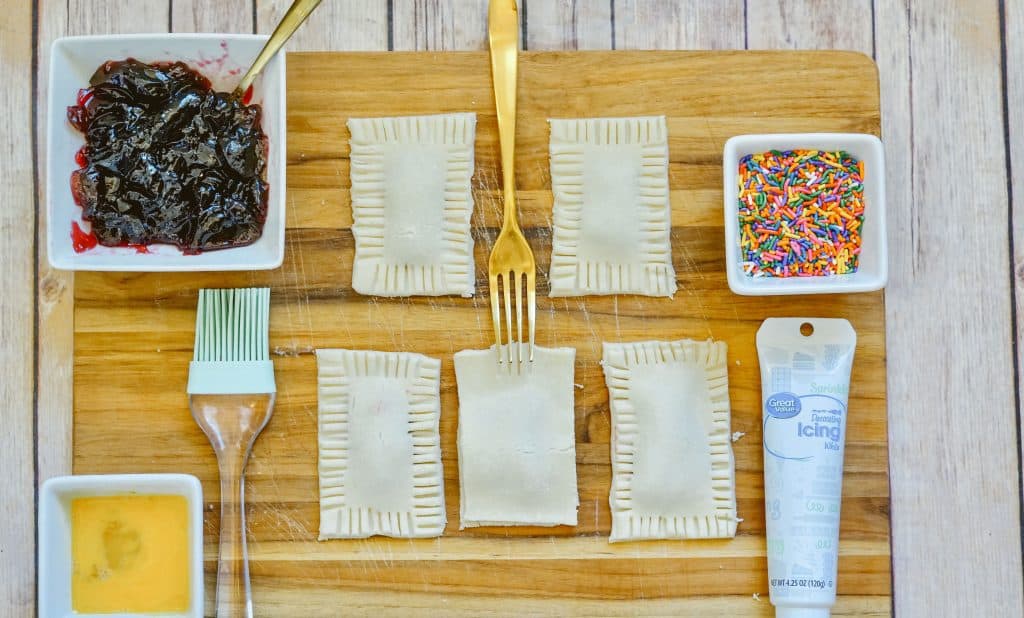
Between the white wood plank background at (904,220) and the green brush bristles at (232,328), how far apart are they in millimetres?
276

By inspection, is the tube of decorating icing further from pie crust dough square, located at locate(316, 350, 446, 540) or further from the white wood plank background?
pie crust dough square, located at locate(316, 350, 446, 540)

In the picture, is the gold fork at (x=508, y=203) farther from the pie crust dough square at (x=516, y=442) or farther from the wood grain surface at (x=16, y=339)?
the wood grain surface at (x=16, y=339)

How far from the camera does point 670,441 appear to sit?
1528 mm

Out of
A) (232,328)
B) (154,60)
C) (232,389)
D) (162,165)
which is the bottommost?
(232,389)

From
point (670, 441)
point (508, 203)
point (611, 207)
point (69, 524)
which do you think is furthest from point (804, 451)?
point (69, 524)

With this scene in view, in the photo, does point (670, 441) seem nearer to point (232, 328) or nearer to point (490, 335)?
point (490, 335)

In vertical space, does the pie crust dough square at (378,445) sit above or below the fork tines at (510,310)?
below

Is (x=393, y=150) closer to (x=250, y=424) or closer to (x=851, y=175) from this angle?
(x=250, y=424)

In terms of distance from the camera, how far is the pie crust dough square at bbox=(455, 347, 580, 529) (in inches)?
60.1

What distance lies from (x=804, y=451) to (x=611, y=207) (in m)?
0.53

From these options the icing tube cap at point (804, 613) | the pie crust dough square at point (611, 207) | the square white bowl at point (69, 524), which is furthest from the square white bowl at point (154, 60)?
the icing tube cap at point (804, 613)

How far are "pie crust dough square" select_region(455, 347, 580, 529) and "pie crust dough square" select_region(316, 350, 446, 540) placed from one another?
0.19 feet

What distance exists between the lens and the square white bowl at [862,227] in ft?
4.73

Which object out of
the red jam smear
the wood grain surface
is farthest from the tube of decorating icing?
the wood grain surface
